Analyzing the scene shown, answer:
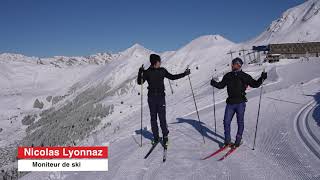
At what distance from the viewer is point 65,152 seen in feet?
37.0

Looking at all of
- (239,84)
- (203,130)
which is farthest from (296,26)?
(239,84)

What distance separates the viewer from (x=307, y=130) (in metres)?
12.2

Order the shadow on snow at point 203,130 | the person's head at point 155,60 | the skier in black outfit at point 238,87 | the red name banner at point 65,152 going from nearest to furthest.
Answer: the skier in black outfit at point 238,87
the person's head at point 155,60
the red name banner at point 65,152
the shadow on snow at point 203,130

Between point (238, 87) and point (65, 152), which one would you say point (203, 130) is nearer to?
point (238, 87)

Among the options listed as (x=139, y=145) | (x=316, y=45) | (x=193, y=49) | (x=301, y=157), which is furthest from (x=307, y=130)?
(x=193, y=49)

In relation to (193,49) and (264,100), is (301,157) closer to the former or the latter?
(264,100)

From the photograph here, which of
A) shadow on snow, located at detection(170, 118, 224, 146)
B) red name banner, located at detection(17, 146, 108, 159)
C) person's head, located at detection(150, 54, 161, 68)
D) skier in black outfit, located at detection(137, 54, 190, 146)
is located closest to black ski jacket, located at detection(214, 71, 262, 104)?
skier in black outfit, located at detection(137, 54, 190, 146)

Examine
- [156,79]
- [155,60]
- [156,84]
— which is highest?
[155,60]

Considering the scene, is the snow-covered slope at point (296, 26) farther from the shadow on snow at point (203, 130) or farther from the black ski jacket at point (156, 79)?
the black ski jacket at point (156, 79)

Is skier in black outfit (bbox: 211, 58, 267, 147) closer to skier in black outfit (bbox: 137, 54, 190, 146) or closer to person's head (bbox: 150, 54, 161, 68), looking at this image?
skier in black outfit (bbox: 137, 54, 190, 146)

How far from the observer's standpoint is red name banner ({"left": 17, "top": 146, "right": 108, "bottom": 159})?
11.2 meters

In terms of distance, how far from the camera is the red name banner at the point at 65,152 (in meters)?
11.2

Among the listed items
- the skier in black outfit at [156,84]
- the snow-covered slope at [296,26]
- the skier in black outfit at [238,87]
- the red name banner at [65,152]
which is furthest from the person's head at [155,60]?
the snow-covered slope at [296,26]

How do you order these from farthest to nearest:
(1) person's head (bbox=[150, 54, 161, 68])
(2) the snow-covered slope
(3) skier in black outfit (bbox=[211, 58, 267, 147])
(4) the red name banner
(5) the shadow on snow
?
(2) the snow-covered slope
(5) the shadow on snow
(4) the red name banner
(1) person's head (bbox=[150, 54, 161, 68])
(3) skier in black outfit (bbox=[211, 58, 267, 147])
